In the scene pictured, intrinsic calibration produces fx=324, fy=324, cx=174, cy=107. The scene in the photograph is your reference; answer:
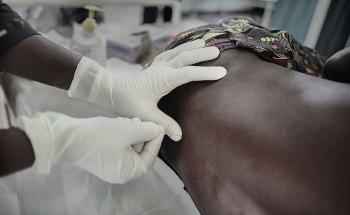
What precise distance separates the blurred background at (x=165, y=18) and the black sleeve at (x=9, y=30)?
0.36 m

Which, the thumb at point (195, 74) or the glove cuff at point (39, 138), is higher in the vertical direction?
the thumb at point (195, 74)

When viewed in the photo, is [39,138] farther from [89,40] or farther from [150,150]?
[89,40]

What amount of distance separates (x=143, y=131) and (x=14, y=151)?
0.98 feet

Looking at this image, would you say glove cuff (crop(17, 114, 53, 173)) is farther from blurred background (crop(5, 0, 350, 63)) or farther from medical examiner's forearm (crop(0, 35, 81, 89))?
blurred background (crop(5, 0, 350, 63))

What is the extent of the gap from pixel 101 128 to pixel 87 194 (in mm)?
243

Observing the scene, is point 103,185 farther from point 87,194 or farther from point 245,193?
point 245,193

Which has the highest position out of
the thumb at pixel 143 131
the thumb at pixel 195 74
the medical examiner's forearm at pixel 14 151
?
the thumb at pixel 195 74

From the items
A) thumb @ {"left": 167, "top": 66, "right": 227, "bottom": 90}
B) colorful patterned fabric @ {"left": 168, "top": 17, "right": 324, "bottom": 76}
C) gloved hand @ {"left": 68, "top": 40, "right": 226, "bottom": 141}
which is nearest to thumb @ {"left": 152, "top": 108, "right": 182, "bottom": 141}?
gloved hand @ {"left": 68, "top": 40, "right": 226, "bottom": 141}

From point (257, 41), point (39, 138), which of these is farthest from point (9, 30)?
point (257, 41)

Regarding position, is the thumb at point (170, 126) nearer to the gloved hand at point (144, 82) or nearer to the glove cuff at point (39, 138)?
the gloved hand at point (144, 82)

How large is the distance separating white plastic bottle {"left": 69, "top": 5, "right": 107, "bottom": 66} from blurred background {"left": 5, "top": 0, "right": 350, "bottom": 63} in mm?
28

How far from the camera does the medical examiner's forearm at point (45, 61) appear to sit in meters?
0.89

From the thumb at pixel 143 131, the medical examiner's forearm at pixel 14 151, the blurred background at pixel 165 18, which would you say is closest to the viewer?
the medical examiner's forearm at pixel 14 151

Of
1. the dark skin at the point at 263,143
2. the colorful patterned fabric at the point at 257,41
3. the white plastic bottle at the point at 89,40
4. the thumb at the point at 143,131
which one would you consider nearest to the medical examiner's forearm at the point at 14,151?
the thumb at the point at 143,131
